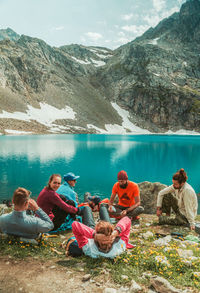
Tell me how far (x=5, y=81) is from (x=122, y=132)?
7240cm

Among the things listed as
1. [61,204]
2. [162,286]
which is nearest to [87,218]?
[61,204]

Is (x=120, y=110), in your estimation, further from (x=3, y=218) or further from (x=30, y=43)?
(x=3, y=218)

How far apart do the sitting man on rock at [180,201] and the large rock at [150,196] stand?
189 inches

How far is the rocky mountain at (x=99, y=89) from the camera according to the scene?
11212 centimetres

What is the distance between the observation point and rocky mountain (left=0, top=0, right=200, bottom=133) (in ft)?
368

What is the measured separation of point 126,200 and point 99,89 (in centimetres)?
15970

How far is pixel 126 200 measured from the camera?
9.35m

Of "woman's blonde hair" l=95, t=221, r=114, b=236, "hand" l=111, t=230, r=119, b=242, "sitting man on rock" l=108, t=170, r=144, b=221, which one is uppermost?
"woman's blonde hair" l=95, t=221, r=114, b=236

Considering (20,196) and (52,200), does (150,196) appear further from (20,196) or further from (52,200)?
(20,196)

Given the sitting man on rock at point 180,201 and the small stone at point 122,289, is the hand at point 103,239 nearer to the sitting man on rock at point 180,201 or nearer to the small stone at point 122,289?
the small stone at point 122,289

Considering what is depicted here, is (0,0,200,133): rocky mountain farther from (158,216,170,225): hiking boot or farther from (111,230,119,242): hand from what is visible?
(111,230,119,242): hand

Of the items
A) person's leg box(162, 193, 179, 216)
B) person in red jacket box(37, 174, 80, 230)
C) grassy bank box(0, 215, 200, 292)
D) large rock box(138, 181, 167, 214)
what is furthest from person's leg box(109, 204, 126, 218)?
large rock box(138, 181, 167, 214)

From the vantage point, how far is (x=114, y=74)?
172250 millimetres

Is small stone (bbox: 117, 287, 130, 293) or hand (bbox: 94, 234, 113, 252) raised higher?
hand (bbox: 94, 234, 113, 252)
